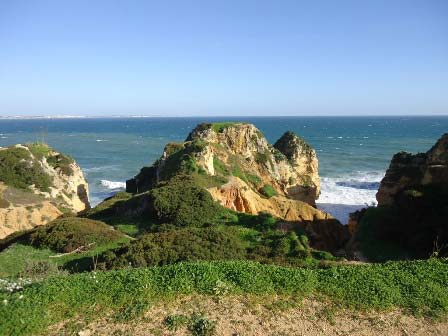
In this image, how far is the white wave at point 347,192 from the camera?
166 ft

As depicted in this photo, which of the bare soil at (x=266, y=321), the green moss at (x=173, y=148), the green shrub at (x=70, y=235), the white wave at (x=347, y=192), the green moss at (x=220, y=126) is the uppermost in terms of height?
the green moss at (x=220, y=126)

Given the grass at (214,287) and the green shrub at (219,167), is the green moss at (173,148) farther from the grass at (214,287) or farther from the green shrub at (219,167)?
the grass at (214,287)

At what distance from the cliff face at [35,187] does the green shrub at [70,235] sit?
8.55 metres

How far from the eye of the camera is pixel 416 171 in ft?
127

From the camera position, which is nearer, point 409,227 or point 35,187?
point 409,227

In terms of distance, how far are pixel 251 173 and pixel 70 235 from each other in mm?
21728

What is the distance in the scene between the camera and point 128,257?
16484mm

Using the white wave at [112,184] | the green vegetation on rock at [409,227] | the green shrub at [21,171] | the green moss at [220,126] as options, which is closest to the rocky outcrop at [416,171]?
the green vegetation on rock at [409,227]

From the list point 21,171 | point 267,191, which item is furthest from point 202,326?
point 21,171

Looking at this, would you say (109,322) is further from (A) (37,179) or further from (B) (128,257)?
(A) (37,179)

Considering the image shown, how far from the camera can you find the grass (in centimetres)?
974

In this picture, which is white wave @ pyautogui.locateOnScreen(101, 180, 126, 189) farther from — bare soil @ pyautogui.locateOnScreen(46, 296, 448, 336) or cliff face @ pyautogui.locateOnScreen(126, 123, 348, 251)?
bare soil @ pyautogui.locateOnScreen(46, 296, 448, 336)

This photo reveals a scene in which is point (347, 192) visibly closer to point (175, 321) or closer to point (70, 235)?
point (70, 235)

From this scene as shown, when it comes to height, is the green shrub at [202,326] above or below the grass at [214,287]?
below
